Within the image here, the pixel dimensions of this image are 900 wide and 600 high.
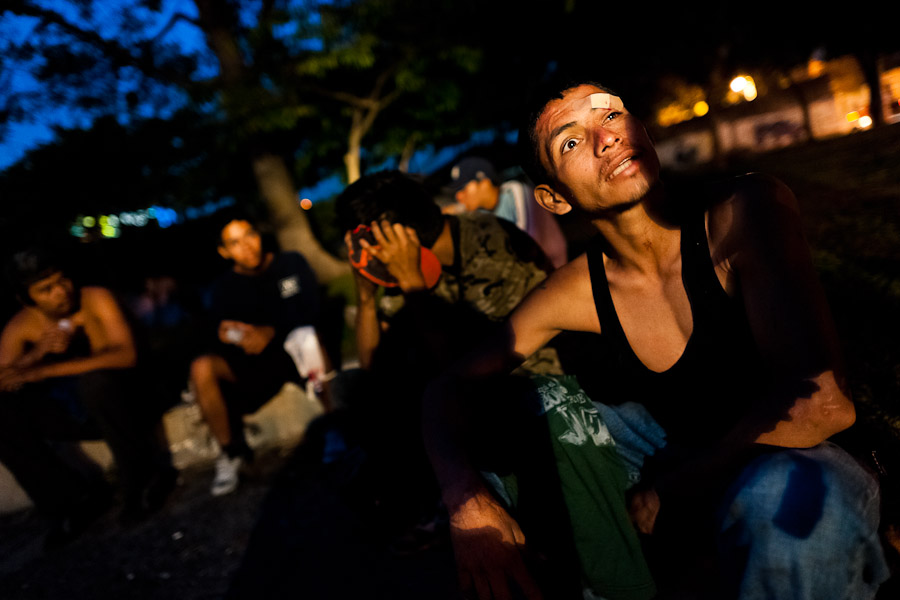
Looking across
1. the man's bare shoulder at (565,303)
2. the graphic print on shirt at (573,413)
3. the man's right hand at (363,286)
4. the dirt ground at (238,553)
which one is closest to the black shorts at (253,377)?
the dirt ground at (238,553)

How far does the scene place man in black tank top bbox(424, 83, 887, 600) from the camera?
1104 mm

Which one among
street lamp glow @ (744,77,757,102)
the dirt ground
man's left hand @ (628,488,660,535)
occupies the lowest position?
the dirt ground

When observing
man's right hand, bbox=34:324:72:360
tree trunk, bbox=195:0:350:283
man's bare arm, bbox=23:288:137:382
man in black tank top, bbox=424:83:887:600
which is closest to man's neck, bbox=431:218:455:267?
man in black tank top, bbox=424:83:887:600

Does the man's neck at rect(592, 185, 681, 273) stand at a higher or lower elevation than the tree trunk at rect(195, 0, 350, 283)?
lower

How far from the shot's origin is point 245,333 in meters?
3.90

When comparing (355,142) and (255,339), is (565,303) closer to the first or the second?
(255,339)

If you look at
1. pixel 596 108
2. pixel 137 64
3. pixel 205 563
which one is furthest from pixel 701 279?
pixel 137 64

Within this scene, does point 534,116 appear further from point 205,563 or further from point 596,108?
point 205,563

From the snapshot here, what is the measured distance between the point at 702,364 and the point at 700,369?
20mm

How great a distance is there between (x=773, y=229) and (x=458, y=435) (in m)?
1.15

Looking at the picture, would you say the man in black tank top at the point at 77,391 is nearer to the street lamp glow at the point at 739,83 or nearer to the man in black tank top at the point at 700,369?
the man in black tank top at the point at 700,369

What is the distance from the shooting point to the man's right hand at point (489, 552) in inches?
53.4

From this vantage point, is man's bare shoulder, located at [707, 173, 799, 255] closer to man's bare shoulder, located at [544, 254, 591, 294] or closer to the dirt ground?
man's bare shoulder, located at [544, 254, 591, 294]

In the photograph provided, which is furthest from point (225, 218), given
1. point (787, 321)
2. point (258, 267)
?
point (787, 321)
